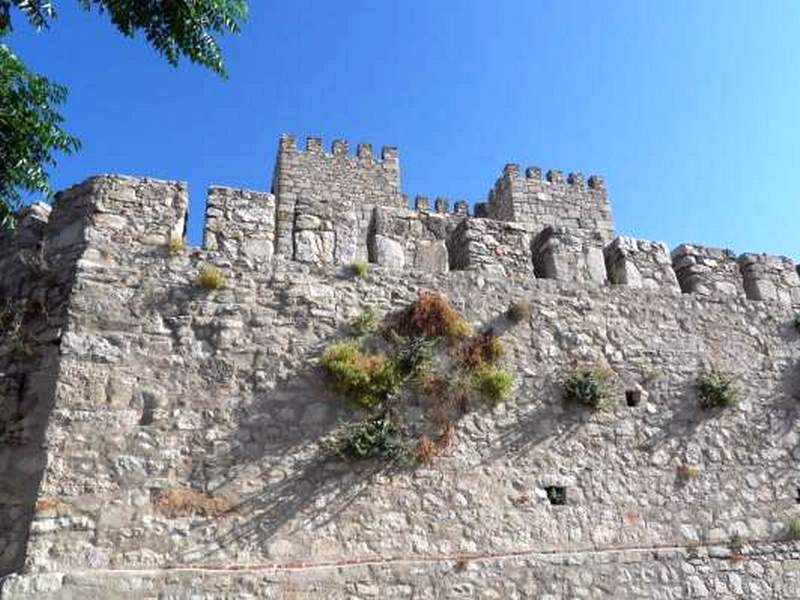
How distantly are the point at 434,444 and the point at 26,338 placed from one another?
3382 millimetres

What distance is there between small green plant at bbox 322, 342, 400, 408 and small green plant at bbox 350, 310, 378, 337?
21cm

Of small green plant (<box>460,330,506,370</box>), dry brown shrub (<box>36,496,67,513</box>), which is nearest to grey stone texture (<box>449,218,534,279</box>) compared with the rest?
small green plant (<box>460,330,506,370</box>)

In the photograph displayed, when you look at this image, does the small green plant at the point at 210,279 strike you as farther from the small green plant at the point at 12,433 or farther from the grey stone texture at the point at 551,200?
the grey stone texture at the point at 551,200

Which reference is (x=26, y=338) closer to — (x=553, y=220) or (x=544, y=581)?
(x=544, y=581)

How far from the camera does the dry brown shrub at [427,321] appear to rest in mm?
6672

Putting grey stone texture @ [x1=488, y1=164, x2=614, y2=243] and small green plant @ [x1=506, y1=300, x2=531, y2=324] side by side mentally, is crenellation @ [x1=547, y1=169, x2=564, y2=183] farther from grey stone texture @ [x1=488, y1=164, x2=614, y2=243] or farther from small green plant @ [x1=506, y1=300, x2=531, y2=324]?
small green plant @ [x1=506, y1=300, x2=531, y2=324]

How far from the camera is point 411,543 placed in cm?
576

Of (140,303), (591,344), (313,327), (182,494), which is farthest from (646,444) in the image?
(140,303)

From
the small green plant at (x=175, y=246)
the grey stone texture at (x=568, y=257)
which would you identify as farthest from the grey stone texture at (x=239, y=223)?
the grey stone texture at (x=568, y=257)

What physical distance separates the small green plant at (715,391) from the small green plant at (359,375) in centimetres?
300

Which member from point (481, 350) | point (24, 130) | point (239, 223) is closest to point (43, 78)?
point (24, 130)

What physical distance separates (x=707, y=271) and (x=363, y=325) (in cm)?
388

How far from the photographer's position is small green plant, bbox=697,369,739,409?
7.13 metres

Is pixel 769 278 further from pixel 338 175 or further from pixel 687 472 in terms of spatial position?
pixel 338 175
